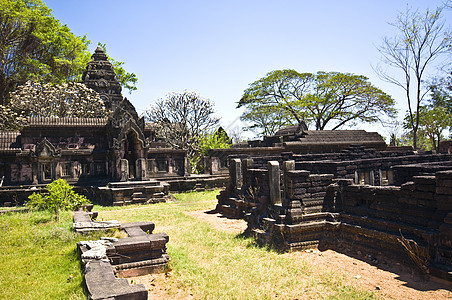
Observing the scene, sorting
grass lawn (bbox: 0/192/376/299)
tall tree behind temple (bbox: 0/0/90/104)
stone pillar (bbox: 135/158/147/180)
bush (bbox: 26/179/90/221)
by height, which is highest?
tall tree behind temple (bbox: 0/0/90/104)

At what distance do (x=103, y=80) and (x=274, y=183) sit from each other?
88.2 feet

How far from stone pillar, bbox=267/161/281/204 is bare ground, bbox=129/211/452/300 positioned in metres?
2.01

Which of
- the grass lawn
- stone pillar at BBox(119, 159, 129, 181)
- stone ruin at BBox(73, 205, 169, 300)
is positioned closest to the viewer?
stone ruin at BBox(73, 205, 169, 300)

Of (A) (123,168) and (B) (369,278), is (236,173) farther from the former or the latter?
(B) (369,278)

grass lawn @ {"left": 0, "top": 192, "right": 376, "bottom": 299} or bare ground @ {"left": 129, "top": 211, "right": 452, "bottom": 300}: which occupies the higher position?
grass lawn @ {"left": 0, "top": 192, "right": 376, "bottom": 299}

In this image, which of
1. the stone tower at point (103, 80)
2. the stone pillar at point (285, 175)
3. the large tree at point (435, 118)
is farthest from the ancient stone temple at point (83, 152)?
the large tree at point (435, 118)

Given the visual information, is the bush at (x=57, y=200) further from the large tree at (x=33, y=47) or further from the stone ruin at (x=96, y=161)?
the large tree at (x=33, y=47)

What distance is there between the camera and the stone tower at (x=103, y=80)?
31.4 metres

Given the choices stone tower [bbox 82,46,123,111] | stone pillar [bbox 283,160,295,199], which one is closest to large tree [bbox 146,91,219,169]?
stone tower [bbox 82,46,123,111]

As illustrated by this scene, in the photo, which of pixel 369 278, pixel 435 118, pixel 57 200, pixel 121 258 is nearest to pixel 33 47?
pixel 57 200

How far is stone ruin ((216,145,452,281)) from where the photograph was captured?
6.04 m

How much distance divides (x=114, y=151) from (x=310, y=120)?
29.0m

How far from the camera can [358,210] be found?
26.2 ft

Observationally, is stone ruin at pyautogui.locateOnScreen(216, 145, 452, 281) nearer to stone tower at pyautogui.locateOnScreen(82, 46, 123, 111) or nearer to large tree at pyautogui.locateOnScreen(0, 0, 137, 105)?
stone tower at pyautogui.locateOnScreen(82, 46, 123, 111)
